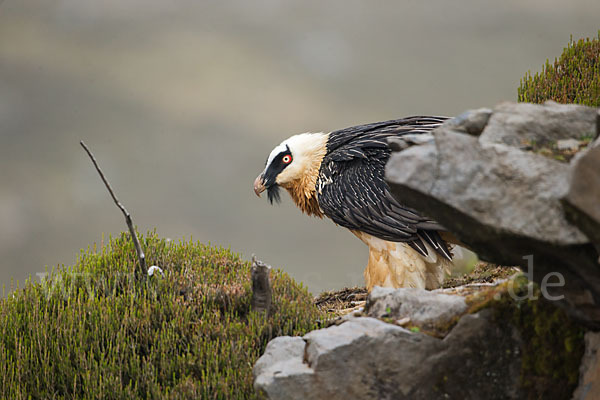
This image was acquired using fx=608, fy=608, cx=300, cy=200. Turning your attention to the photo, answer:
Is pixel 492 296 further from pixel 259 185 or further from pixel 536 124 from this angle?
pixel 259 185

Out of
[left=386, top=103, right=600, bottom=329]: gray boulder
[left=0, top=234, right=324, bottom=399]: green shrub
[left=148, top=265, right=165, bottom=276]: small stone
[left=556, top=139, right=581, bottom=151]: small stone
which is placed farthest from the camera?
[left=148, top=265, right=165, bottom=276]: small stone

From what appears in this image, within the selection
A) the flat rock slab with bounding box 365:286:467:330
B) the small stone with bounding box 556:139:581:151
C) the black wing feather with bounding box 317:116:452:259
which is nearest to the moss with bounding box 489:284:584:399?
the flat rock slab with bounding box 365:286:467:330

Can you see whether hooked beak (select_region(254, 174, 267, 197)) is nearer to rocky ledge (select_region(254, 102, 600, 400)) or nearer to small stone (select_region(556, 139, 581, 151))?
rocky ledge (select_region(254, 102, 600, 400))

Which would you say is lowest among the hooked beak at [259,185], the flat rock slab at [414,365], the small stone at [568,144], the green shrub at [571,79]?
the flat rock slab at [414,365]

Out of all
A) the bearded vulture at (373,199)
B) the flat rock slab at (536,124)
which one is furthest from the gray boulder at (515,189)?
the bearded vulture at (373,199)

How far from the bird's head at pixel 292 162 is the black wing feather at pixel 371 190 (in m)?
0.21

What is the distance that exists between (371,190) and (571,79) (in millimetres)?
3455

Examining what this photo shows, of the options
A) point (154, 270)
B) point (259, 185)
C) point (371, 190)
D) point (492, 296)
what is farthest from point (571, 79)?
point (154, 270)

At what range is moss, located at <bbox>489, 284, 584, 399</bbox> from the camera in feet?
12.3

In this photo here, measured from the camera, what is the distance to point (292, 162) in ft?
25.1

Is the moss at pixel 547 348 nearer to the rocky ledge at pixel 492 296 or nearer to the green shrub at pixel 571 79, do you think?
the rocky ledge at pixel 492 296

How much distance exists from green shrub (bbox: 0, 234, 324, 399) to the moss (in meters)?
1.92

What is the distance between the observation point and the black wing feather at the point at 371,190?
655 cm

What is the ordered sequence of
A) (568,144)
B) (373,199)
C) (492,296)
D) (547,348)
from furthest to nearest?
(373,199)
(492,296)
(547,348)
(568,144)
